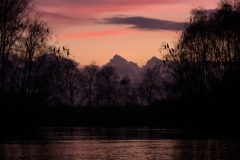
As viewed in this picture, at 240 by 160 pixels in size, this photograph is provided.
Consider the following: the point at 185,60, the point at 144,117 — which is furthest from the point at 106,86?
the point at 185,60

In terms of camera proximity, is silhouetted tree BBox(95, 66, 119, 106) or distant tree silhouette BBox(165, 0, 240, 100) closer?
distant tree silhouette BBox(165, 0, 240, 100)

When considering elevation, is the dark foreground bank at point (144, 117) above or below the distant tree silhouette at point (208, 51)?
below

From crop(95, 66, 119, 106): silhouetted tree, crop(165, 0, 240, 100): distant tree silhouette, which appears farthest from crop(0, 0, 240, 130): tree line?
crop(95, 66, 119, 106): silhouetted tree

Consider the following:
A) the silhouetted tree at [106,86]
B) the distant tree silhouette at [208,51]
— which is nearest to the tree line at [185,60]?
the distant tree silhouette at [208,51]

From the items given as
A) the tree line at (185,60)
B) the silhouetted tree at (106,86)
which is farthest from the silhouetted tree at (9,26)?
the silhouetted tree at (106,86)

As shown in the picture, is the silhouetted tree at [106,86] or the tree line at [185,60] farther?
the silhouetted tree at [106,86]

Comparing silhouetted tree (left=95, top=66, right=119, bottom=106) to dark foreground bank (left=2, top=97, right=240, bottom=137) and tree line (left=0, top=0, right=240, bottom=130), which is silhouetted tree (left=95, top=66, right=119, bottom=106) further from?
tree line (left=0, top=0, right=240, bottom=130)

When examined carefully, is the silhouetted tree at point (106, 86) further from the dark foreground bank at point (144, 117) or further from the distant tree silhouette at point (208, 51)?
the distant tree silhouette at point (208, 51)

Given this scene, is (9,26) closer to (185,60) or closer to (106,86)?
(185,60)

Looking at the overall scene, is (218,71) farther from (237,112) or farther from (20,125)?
(20,125)

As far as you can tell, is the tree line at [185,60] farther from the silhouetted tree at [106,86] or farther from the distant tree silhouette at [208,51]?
the silhouetted tree at [106,86]

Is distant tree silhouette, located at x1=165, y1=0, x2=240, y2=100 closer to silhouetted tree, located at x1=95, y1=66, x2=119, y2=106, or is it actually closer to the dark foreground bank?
the dark foreground bank

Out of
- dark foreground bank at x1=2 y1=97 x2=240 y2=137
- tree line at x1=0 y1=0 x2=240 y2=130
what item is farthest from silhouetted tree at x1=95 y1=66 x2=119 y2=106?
tree line at x1=0 y1=0 x2=240 y2=130

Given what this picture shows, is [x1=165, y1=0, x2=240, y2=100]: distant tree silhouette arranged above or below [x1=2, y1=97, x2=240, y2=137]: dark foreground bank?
above
